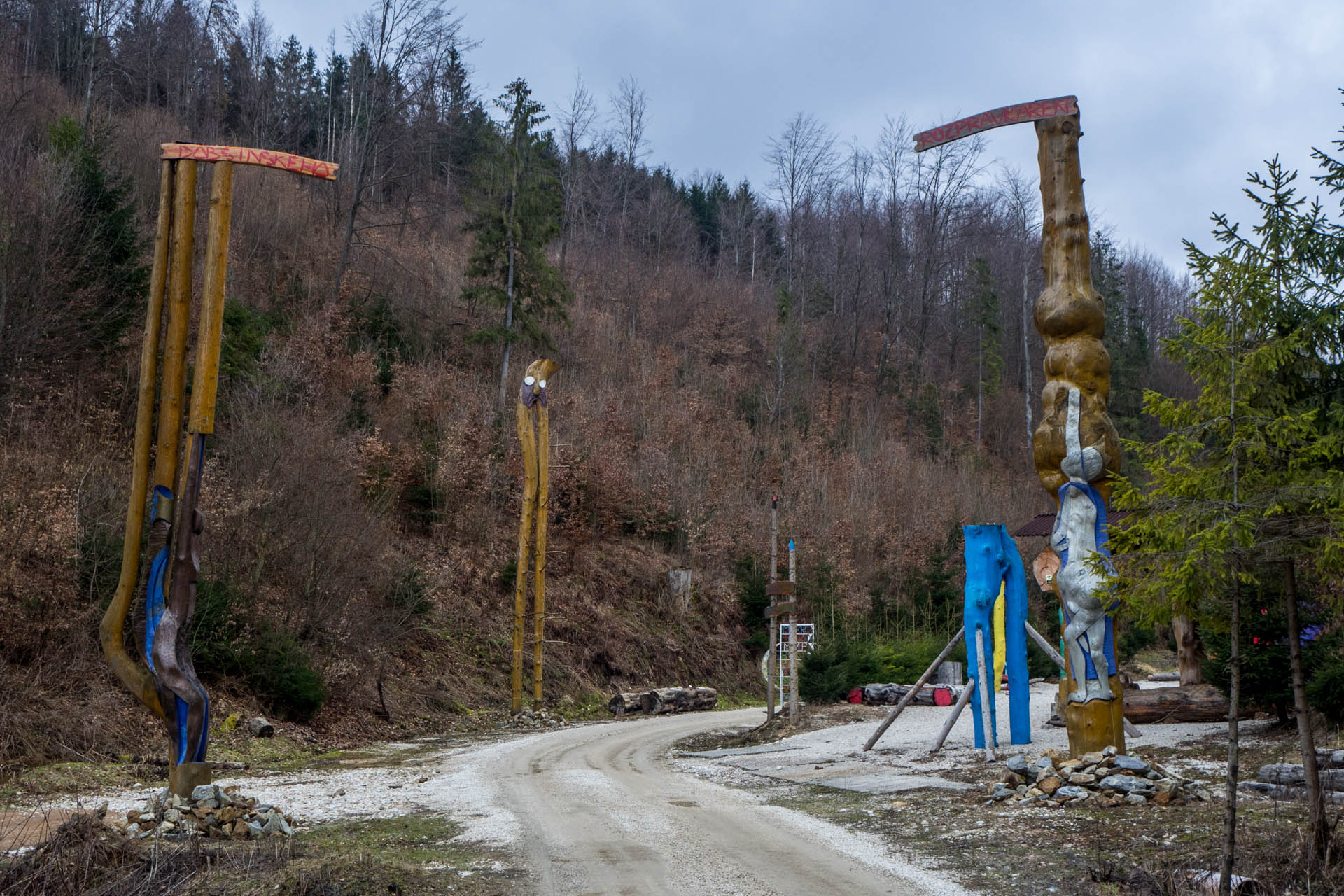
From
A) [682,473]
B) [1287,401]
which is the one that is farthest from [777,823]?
[682,473]

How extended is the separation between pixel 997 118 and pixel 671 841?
7.99 m

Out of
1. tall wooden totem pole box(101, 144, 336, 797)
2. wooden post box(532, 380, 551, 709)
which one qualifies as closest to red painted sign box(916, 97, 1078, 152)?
tall wooden totem pole box(101, 144, 336, 797)

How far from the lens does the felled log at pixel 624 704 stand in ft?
71.3

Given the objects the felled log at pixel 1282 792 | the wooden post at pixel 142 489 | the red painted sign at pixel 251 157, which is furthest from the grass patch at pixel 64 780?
the felled log at pixel 1282 792

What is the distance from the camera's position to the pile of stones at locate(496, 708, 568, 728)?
1906 cm

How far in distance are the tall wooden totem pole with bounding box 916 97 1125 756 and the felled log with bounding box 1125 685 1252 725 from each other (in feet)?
16.3

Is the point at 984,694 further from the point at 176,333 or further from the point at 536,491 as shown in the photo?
the point at 536,491

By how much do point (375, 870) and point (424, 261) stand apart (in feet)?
106

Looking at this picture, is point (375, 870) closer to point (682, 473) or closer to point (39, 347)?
point (39, 347)

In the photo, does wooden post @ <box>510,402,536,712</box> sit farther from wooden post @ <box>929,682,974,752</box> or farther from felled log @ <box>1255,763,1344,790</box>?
felled log @ <box>1255,763,1344,790</box>

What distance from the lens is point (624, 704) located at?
71.4ft

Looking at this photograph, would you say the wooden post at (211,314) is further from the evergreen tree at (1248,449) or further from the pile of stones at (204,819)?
the evergreen tree at (1248,449)

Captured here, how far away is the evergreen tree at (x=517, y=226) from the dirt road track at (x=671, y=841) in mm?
19663


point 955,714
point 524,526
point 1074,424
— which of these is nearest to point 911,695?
point 955,714
